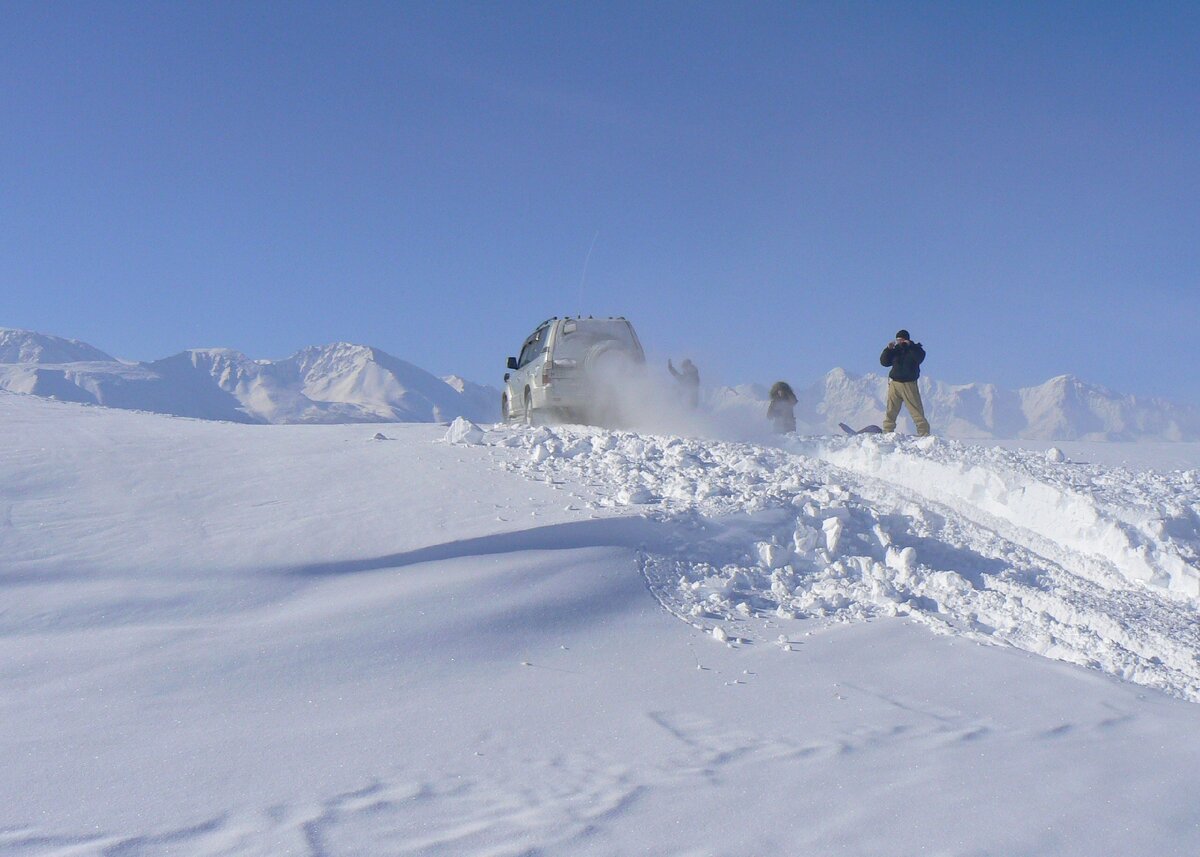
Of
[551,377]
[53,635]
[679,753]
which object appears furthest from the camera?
[551,377]

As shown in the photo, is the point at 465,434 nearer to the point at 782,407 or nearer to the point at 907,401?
the point at 907,401

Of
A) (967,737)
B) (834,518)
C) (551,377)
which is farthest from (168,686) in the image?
(551,377)

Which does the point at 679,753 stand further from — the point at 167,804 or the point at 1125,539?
the point at 1125,539

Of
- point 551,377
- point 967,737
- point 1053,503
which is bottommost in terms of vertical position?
point 967,737

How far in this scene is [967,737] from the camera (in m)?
4.46

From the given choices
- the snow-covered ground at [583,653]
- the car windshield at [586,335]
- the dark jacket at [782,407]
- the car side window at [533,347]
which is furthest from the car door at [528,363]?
the snow-covered ground at [583,653]

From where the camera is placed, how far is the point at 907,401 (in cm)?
1368

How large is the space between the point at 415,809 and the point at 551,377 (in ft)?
37.6

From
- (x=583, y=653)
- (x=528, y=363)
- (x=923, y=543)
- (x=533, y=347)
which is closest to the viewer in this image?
(x=583, y=653)

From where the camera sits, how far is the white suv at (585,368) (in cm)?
Answer: 1475

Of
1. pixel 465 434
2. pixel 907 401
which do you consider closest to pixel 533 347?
pixel 465 434

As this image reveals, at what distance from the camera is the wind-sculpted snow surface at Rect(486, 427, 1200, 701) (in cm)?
627

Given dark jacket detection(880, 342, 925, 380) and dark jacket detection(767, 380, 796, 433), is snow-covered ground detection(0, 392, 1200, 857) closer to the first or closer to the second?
dark jacket detection(880, 342, 925, 380)

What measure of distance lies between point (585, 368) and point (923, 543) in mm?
7865
